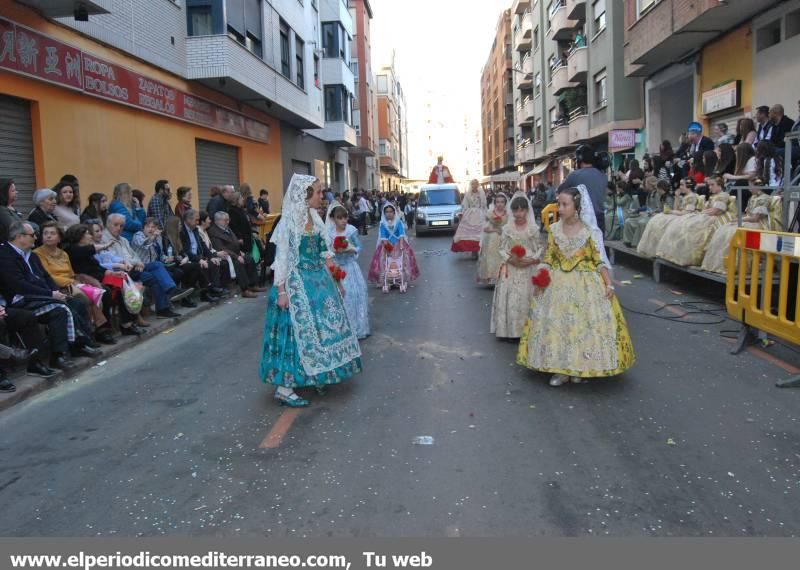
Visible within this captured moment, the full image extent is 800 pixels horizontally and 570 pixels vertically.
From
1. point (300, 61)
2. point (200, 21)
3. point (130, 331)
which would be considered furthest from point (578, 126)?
point (130, 331)

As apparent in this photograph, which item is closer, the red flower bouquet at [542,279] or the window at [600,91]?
the red flower bouquet at [542,279]

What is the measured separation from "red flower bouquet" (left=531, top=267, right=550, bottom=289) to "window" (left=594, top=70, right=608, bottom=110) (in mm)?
25367

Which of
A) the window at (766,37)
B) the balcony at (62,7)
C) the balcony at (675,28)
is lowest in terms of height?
the balcony at (62,7)

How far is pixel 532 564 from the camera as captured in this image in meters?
3.07

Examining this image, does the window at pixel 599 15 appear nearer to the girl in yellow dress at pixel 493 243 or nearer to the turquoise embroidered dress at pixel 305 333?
the girl in yellow dress at pixel 493 243

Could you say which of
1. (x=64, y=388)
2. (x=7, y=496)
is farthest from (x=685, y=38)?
(x=7, y=496)

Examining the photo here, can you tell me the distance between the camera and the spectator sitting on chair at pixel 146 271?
29.5ft

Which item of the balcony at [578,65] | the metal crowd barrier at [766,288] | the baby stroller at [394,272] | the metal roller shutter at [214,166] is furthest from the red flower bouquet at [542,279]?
the balcony at [578,65]

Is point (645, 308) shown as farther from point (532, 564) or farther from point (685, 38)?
point (685, 38)

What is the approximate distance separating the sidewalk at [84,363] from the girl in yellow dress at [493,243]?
186 inches

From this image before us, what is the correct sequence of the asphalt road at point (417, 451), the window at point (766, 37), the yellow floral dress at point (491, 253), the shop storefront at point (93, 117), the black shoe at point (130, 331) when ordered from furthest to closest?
the window at point (766, 37) → the yellow floral dress at point (491, 253) → the shop storefront at point (93, 117) → the black shoe at point (130, 331) → the asphalt road at point (417, 451)

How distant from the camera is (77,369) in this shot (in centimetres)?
708

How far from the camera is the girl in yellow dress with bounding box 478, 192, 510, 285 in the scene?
11.3m

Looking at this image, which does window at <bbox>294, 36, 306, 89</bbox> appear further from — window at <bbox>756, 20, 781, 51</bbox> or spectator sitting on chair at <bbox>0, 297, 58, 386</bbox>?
spectator sitting on chair at <bbox>0, 297, 58, 386</bbox>
